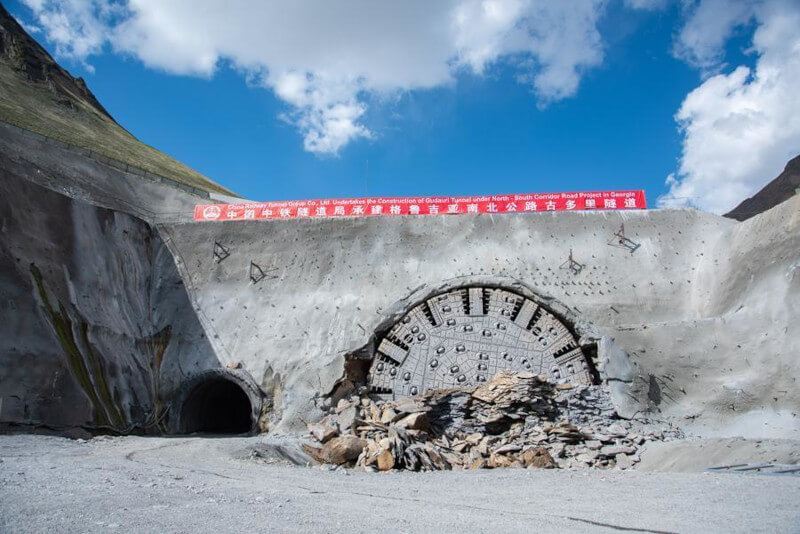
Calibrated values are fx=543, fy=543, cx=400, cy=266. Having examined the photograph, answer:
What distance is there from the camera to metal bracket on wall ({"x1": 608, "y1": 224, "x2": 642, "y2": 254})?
14.5 metres

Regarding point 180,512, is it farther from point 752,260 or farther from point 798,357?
point 752,260

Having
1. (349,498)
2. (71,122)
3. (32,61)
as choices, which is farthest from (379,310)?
(32,61)

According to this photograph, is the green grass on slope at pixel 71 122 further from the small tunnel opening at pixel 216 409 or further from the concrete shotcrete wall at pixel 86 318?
the small tunnel opening at pixel 216 409

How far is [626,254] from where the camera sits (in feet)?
47.3

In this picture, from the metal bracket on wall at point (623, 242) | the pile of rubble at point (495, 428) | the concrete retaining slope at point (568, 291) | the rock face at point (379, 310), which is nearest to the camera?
the pile of rubble at point (495, 428)

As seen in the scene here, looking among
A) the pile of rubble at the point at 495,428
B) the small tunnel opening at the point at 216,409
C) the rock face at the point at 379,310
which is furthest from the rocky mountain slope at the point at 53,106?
the pile of rubble at the point at 495,428

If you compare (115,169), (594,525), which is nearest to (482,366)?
(594,525)

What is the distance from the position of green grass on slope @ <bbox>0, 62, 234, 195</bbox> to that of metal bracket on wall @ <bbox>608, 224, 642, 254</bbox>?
66.1 feet

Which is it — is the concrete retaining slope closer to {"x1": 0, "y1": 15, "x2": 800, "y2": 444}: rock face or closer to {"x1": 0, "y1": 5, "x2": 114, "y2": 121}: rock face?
{"x1": 0, "y1": 15, "x2": 800, "y2": 444}: rock face

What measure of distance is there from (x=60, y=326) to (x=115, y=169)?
9.32m

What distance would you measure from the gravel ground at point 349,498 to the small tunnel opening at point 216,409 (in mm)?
5748

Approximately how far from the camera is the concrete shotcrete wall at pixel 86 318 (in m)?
10.5

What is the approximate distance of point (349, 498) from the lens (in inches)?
207

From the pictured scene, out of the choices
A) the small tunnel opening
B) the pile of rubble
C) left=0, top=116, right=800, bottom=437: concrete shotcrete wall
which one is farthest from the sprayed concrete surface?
the pile of rubble
